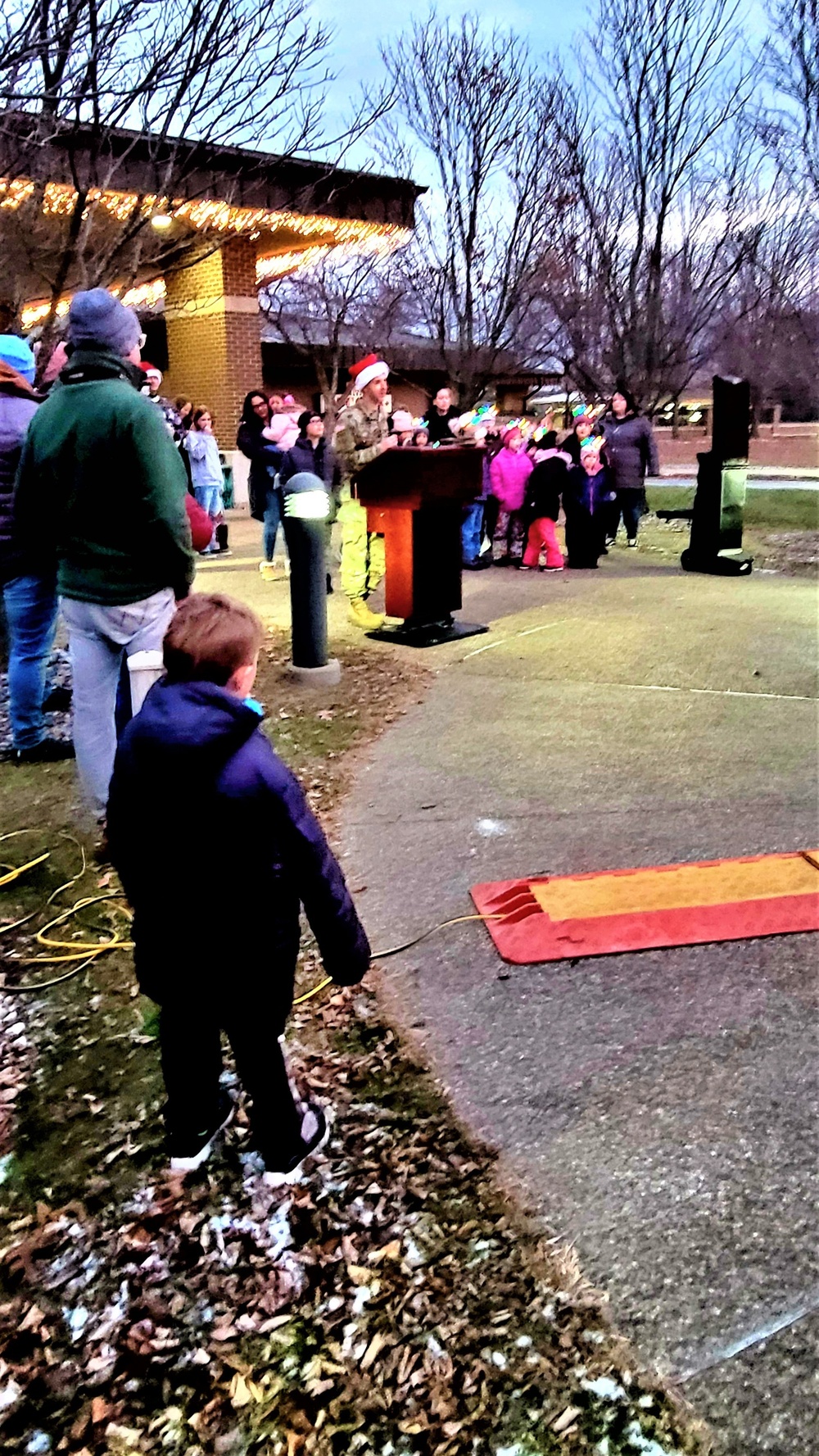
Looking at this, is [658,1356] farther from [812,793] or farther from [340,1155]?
[812,793]

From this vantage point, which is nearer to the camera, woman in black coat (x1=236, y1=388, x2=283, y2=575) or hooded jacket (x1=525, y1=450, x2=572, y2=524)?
hooded jacket (x1=525, y1=450, x2=572, y2=524)

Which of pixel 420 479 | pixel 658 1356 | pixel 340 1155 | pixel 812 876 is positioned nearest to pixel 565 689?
pixel 420 479

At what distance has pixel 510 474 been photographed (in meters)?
11.5

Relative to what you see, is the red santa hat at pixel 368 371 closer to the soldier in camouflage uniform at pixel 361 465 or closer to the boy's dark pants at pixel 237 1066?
the soldier in camouflage uniform at pixel 361 465

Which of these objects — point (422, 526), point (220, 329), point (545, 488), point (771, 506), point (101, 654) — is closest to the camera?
point (101, 654)

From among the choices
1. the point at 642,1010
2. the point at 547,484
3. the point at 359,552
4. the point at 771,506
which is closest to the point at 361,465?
the point at 359,552

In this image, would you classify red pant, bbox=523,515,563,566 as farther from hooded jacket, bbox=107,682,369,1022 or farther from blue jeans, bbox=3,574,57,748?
hooded jacket, bbox=107,682,369,1022

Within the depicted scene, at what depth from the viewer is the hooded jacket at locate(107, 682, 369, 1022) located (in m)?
2.27

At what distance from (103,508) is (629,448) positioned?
375 inches

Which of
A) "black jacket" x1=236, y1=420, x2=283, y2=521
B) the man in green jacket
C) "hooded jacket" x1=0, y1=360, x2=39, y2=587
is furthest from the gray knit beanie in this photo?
"black jacket" x1=236, y1=420, x2=283, y2=521

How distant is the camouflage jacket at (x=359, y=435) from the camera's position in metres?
7.80

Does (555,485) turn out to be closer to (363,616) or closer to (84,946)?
(363,616)

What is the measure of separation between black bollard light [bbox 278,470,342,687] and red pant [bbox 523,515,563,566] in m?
5.16

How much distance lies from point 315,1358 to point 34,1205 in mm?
854
